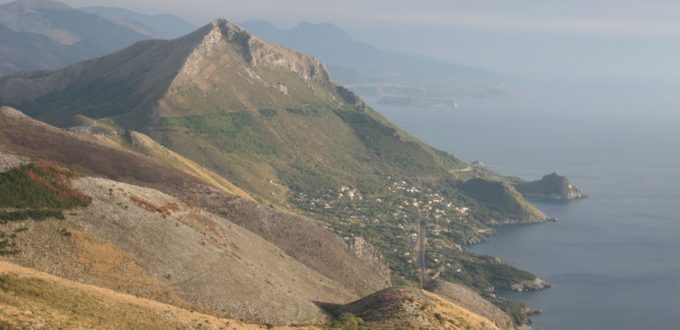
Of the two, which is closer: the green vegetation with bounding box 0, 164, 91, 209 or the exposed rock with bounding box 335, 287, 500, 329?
the green vegetation with bounding box 0, 164, 91, 209

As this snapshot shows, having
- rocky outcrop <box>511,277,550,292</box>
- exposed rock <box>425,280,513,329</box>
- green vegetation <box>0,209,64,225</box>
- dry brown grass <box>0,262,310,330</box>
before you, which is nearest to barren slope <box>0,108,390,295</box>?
exposed rock <box>425,280,513,329</box>

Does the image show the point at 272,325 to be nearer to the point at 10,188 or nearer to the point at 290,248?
the point at 10,188

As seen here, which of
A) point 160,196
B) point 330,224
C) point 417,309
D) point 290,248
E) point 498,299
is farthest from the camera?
point 330,224

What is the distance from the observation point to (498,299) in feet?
496

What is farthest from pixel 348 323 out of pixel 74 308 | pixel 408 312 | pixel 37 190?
pixel 37 190

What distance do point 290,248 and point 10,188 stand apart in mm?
39988

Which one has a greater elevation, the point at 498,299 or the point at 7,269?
the point at 7,269

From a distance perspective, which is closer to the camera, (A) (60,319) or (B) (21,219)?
(A) (60,319)

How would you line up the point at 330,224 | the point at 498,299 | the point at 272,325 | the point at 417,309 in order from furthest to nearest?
the point at 330,224 → the point at 498,299 → the point at 417,309 → the point at 272,325

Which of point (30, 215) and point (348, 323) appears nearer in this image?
point (30, 215)

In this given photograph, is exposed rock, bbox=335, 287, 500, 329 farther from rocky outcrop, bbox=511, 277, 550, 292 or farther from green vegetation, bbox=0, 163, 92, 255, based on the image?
rocky outcrop, bbox=511, 277, 550, 292

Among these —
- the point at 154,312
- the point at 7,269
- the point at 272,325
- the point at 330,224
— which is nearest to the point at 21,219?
the point at 7,269

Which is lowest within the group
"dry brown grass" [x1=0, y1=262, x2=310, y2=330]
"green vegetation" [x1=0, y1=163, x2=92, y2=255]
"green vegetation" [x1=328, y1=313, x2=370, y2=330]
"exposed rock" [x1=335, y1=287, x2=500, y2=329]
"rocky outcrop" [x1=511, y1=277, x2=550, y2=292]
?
"rocky outcrop" [x1=511, y1=277, x2=550, y2=292]

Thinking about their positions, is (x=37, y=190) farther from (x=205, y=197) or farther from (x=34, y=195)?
(x=205, y=197)
